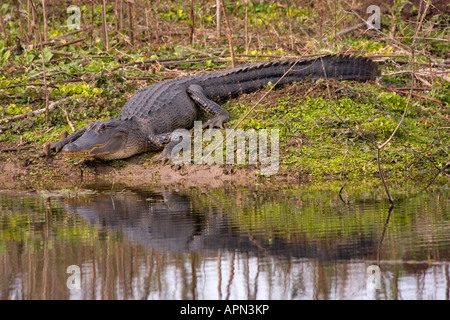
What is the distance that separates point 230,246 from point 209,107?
16.0ft

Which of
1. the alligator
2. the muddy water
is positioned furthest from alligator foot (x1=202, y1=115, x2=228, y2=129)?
the muddy water

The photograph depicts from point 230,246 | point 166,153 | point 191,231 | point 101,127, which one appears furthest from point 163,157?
point 230,246

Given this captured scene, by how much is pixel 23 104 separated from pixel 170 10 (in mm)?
5496

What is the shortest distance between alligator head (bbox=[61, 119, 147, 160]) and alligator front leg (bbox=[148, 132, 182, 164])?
→ 0.12 metres

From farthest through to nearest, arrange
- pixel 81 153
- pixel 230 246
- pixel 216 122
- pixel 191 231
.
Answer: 1. pixel 216 122
2. pixel 81 153
3. pixel 191 231
4. pixel 230 246

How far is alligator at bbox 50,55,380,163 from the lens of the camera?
8.52 metres

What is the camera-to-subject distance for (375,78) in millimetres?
10164

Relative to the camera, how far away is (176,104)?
930 centimetres

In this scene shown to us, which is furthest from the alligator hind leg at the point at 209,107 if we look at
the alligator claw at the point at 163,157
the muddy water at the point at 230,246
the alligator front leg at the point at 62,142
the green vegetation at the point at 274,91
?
the muddy water at the point at 230,246

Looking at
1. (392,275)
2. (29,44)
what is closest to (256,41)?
(29,44)

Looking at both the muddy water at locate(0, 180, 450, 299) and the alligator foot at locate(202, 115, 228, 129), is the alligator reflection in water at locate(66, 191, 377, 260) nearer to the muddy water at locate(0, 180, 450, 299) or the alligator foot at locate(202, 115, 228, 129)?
the muddy water at locate(0, 180, 450, 299)

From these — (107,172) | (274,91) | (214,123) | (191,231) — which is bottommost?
(191,231)

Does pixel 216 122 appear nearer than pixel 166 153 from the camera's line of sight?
No

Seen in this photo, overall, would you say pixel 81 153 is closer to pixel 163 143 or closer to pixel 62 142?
pixel 62 142
